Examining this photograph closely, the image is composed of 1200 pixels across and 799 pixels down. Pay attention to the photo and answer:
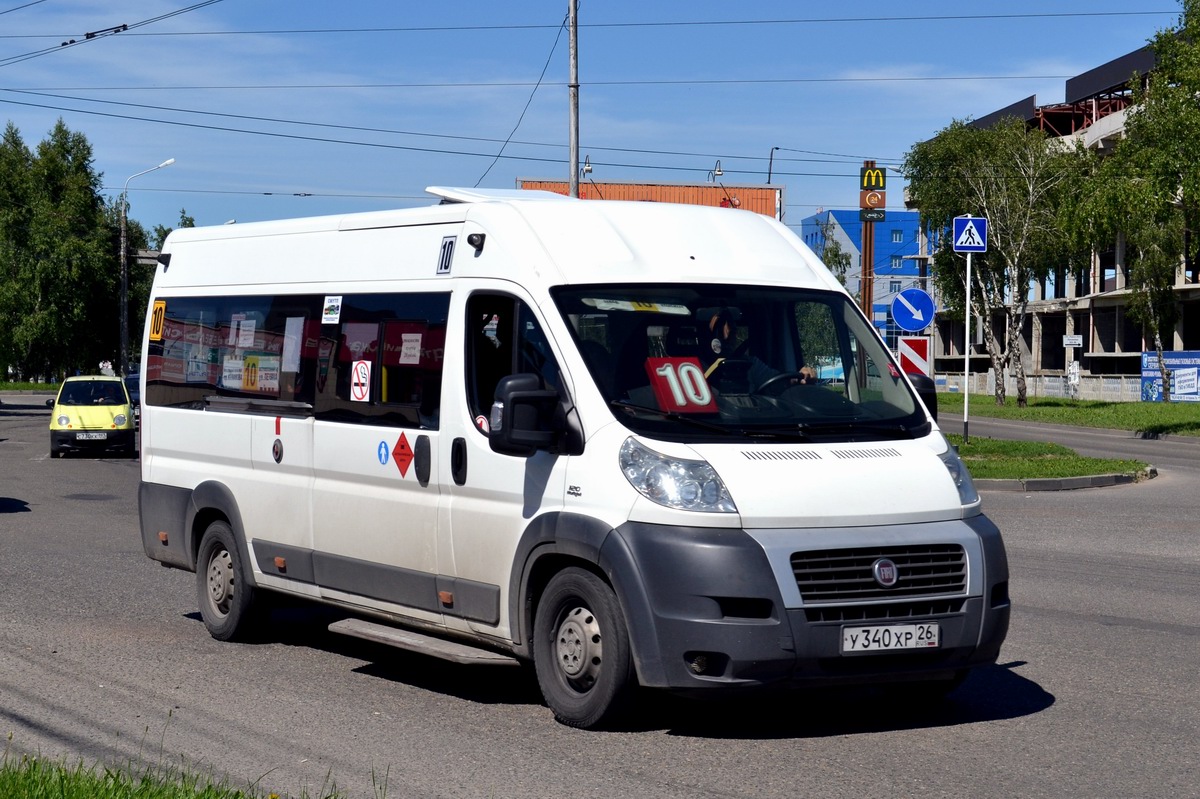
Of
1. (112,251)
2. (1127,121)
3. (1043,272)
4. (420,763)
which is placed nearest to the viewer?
(420,763)

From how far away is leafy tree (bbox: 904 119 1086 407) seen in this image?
Answer: 202 ft

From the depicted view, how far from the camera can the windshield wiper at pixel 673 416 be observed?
6512 mm

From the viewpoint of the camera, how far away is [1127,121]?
3941 cm

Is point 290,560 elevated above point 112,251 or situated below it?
below

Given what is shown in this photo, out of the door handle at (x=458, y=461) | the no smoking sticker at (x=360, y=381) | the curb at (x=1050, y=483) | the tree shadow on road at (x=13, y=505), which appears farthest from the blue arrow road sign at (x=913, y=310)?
the door handle at (x=458, y=461)

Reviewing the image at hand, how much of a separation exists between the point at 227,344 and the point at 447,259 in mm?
2410

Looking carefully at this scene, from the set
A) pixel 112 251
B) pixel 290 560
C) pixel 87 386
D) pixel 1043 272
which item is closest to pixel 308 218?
pixel 290 560

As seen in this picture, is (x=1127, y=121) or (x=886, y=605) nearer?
(x=886, y=605)

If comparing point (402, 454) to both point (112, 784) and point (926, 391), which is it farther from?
point (112, 784)

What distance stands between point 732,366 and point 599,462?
0.81 m

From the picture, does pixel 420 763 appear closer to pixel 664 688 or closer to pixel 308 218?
pixel 664 688

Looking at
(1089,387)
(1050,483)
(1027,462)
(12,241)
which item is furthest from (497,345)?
(12,241)

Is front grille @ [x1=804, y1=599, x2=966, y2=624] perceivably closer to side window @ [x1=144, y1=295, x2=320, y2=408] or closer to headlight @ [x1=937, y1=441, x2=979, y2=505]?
headlight @ [x1=937, y1=441, x2=979, y2=505]

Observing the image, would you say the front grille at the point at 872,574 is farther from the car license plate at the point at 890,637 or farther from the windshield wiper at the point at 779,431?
the windshield wiper at the point at 779,431
